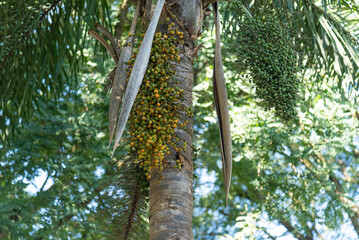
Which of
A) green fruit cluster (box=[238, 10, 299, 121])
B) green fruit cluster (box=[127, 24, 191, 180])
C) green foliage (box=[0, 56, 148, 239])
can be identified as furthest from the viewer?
green foliage (box=[0, 56, 148, 239])

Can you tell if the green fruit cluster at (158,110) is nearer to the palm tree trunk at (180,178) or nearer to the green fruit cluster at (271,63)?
the palm tree trunk at (180,178)

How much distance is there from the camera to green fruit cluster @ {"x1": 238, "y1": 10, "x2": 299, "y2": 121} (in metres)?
3.35

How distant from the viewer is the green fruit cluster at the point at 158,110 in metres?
2.53

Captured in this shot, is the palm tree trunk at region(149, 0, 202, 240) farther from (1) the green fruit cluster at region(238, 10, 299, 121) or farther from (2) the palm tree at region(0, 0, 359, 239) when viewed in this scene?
(1) the green fruit cluster at region(238, 10, 299, 121)

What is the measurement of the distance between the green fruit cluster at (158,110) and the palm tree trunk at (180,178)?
0.06 meters

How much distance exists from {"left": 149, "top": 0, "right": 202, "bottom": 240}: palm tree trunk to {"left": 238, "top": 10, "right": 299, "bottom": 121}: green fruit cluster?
0.51 m

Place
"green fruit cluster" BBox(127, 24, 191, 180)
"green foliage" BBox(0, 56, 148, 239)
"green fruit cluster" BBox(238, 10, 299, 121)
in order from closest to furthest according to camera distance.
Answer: "green fruit cluster" BBox(127, 24, 191, 180), "green fruit cluster" BBox(238, 10, 299, 121), "green foliage" BBox(0, 56, 148, 239)

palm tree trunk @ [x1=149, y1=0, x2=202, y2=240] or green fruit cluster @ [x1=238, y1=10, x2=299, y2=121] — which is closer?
palm tree trunk @ [x1=149, y1=0, x2=202, y2=240]

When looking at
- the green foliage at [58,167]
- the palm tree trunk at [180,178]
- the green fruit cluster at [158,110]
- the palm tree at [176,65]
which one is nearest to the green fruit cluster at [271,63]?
the palm tree at [176,65]

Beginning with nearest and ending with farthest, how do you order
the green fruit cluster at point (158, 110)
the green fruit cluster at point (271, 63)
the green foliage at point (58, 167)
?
the green fruit cluster at point (158, 110), the green fruit cluster at point (271, 63), the green foliage at point (58, 167)

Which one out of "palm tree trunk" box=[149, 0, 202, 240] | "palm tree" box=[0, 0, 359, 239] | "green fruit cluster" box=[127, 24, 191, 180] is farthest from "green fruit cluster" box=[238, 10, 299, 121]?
"green fruit cluster" box=[127, 24, 191, 180]

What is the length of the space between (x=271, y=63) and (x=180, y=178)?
1.14 m

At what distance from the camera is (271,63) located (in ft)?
11.1

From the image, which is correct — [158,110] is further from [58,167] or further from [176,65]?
[58,167]
